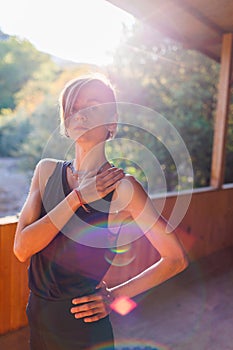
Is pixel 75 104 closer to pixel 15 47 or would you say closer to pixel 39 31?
pixel 39 31

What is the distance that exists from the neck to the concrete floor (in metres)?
Answer: 1.56

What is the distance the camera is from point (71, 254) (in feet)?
2.97

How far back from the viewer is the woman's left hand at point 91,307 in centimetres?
90

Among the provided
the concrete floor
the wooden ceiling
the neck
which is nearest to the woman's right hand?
the neck

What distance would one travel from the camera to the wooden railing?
2066 mm

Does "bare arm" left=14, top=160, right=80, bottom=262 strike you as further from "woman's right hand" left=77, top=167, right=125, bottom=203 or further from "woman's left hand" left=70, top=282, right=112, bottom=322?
"woman's left hand" left=70, top=282, right=112, bottom=322

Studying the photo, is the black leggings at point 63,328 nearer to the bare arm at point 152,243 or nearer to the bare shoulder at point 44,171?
the bare arm at point 152,243

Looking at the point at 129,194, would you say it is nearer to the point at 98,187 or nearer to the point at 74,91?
the point at 98,187

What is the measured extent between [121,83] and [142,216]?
8.37 m

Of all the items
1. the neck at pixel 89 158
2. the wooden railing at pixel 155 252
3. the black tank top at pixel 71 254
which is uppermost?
the neck at pixel 89 158

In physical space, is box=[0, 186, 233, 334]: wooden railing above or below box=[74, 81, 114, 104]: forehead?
below

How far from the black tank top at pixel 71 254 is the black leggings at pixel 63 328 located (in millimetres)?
34

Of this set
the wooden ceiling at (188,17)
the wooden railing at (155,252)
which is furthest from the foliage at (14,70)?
the wooden railing at (155,252)

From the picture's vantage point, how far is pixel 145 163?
8.54 m
